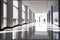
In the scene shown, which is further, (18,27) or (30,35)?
(18,27)

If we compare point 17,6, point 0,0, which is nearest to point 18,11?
point 17,6

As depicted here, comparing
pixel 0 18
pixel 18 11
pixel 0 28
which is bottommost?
pixel 0 28

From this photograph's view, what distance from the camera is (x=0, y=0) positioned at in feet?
43.8

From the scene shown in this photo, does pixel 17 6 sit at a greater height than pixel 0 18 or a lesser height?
greater

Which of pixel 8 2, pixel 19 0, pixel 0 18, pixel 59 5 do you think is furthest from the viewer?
pixel 19 0

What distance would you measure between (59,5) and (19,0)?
7948 mm

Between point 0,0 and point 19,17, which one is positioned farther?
point 19,17

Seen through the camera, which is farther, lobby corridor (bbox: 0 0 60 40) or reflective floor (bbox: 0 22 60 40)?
lobby corridor (bbox: 0 0 60 40)

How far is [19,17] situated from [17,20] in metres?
1.05

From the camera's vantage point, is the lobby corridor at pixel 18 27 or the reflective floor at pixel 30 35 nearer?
the reflective floor at pixel 30 35

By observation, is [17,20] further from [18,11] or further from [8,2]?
[8,2]

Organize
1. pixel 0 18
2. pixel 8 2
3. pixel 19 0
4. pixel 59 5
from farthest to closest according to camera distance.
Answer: pixel 19 0, pixel 59 5, pixel 8 2, pixel 0 18

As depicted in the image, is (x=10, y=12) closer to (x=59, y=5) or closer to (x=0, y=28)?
(x=0, y=28)

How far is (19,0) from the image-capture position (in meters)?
22.8
